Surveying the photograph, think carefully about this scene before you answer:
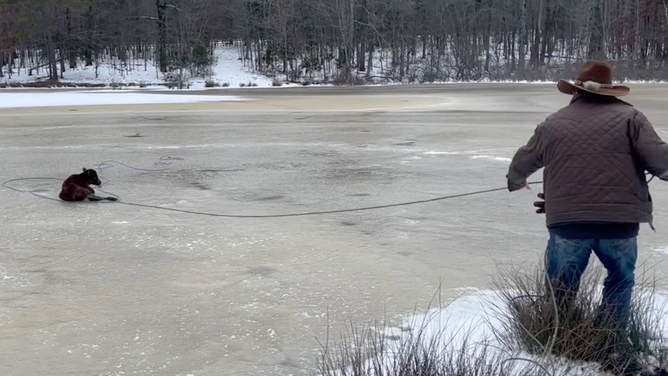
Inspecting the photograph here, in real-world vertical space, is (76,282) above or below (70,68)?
below

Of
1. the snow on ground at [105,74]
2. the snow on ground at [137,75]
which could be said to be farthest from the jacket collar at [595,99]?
the snow on ground at [105,74]

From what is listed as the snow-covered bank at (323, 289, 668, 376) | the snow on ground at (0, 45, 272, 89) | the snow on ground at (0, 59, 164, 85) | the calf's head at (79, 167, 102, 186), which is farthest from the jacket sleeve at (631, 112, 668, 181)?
the snow on ground at (0, 59, 164, 85)

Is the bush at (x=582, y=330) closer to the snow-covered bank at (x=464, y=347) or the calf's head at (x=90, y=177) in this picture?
the snow-covered bank at (x=464, y=347)

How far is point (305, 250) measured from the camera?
7.34 meters

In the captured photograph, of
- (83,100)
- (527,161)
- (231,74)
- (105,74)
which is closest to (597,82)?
(527,161)

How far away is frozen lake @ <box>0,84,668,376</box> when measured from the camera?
16.4 ft

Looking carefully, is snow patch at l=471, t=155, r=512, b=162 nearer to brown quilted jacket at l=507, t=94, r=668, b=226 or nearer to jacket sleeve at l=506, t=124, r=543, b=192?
jacket sleeve at l=506, t=124, r=543, b=192

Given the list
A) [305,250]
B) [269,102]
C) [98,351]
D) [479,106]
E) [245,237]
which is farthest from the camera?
[269,102]

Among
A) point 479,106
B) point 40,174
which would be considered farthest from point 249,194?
point 479,106

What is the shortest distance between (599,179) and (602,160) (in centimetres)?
10

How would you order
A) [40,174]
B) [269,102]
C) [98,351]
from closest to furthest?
1. [98,351]
2. [40,174]
3. [269,102]

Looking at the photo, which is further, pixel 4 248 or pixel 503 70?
pixel 503 70

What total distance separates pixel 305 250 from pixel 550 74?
160 ft

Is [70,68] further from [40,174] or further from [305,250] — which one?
[305,250]
